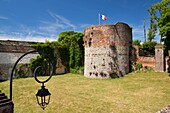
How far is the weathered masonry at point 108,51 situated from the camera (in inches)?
842

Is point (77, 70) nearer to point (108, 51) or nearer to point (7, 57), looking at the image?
point (108, 51)

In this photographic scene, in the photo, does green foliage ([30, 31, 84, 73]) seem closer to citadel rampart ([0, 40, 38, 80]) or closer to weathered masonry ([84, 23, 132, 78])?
weathered masonry ([84, 23, 132, 78])

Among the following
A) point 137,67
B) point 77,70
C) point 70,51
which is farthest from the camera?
point 70,51

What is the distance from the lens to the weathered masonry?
21391mm

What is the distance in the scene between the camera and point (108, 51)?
70.2ft

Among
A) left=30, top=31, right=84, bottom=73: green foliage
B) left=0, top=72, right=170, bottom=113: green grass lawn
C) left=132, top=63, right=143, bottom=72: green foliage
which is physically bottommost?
left=0, top=72, right=170, bottom=113: green grass lawn

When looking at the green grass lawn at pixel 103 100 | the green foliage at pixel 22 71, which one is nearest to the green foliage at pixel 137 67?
the green grass lawn at pixel 103 100

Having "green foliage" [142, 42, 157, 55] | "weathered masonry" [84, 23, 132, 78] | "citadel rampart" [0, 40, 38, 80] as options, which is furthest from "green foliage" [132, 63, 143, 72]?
"citadel rampart" [0, 40, 38, 80]

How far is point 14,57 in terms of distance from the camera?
22.5 metres

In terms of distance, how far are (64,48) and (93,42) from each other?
7.18 metres

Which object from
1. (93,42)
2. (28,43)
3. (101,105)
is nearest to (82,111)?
(101,105)

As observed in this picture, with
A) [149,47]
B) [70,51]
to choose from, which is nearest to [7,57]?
[70,51]

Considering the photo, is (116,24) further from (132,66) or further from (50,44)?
(50,44)

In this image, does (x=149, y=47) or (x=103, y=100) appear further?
(x=149, y=47)
